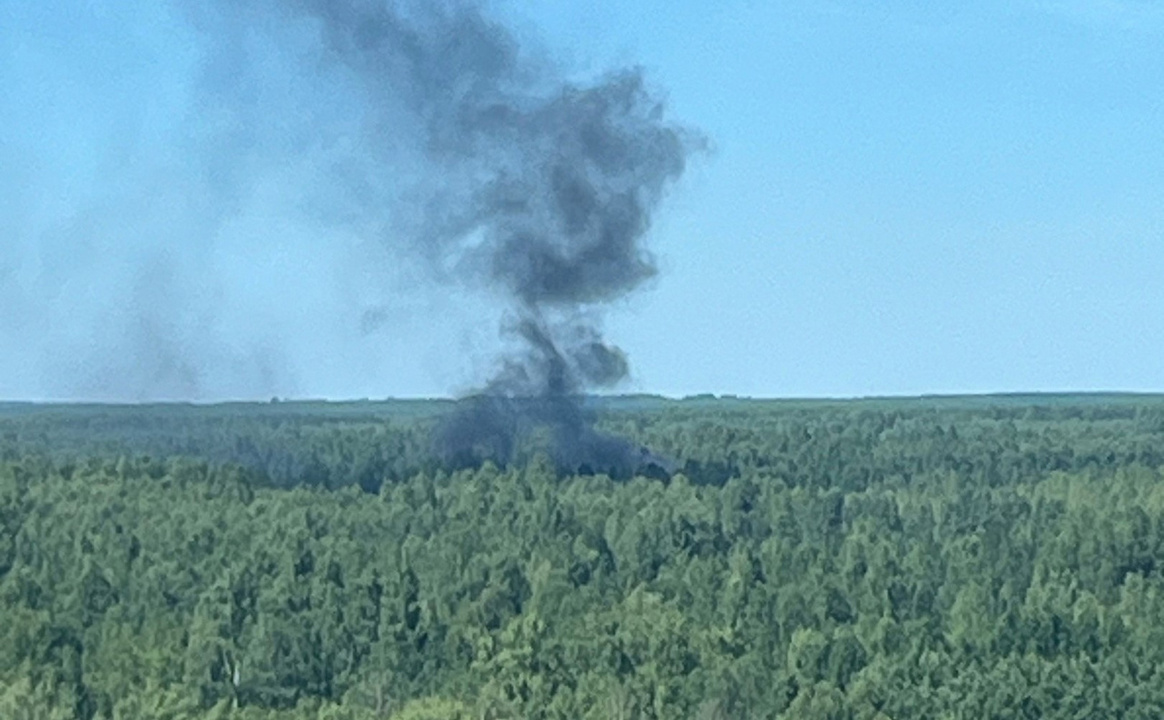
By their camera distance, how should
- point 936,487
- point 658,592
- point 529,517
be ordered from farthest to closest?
1. point 936,487
2. point 529,517
3. point 658,592

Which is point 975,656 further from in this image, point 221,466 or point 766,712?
point 221,466

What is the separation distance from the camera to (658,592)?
7694cm

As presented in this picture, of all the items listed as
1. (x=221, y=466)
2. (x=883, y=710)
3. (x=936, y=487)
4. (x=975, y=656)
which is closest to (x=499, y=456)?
(x=221, y=466)

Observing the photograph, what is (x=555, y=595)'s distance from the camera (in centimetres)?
7450

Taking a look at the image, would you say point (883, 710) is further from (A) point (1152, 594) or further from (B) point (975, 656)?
(A) point (1152, 594)

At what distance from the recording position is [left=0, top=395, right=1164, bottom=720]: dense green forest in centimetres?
6100

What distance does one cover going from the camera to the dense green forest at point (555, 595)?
61.0 meters

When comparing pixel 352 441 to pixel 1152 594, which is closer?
pixel 1152 594

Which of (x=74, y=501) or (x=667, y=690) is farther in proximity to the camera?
(x=74, y=501)

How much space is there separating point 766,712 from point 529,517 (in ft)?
113

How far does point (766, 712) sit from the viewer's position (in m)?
60.8

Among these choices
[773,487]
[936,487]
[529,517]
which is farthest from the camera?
[936,487]

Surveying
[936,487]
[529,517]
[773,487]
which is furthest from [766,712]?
[936,487]

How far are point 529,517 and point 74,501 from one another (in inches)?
612
